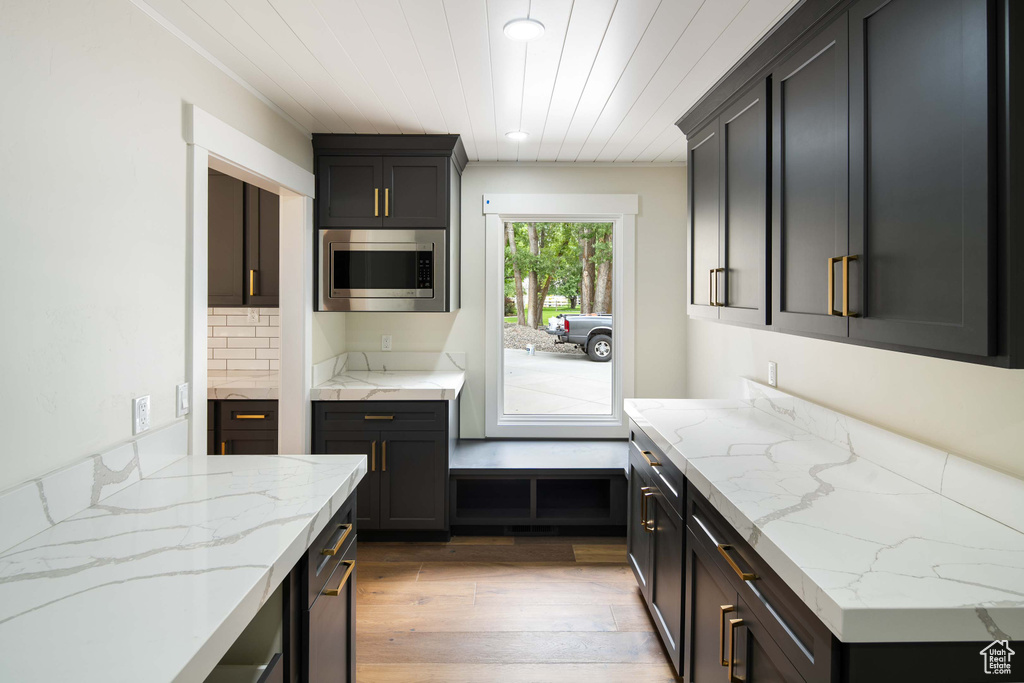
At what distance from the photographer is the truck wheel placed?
4.06 meters

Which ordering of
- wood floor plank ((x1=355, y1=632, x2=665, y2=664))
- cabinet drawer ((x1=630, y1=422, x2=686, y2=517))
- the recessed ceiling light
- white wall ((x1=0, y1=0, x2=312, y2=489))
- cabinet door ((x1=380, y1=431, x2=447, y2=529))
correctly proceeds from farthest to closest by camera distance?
cabinet door ((x1=380, y1=431, x2=447, y2=529)) < wood floor plank ((x1=355, y1=632, x2=665, y2=664)) < cabinet drawer ((x1=630, y1=422, x2=686, y2=517)) < the recessed ceiling light < white wall ((x1=0, y1=0, x2=312, y2=489))

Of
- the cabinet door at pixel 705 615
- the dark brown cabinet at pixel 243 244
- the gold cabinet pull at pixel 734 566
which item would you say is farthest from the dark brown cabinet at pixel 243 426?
the gold cabinet pull at pixel 734 566

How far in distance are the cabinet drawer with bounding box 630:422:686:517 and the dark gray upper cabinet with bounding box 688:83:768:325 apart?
1.99 ft

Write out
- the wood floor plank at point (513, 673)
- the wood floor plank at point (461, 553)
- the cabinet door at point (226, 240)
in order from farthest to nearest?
the cabinet door at point (226, 240) → the wood floor plank at point (461, 553) → the wood floor plank at point (513, 673)

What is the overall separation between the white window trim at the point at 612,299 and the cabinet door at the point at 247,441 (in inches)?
53.1

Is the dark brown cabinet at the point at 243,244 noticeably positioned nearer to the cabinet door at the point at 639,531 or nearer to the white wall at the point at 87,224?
the white wall at the point at 87,224

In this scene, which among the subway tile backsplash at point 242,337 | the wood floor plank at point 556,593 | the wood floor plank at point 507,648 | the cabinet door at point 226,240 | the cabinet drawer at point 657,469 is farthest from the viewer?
the subway tile backsplash at point 242,337

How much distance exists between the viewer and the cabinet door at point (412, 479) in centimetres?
328

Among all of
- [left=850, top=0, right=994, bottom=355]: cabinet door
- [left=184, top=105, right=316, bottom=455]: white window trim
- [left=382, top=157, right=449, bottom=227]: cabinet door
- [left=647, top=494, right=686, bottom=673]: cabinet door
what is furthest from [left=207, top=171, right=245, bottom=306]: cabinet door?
[left=850, top=0, right=994, bottom=355]: cabinet door

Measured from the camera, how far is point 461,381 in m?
3.68

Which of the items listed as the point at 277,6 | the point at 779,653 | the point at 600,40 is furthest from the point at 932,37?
the point at 277,6

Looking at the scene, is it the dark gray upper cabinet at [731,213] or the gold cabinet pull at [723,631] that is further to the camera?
the dark gray upper cabinet at [731,213]

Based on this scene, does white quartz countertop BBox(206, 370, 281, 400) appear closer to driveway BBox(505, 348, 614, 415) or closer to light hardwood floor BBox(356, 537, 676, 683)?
light hardwood floor BBox(356, 537, 676, 683)

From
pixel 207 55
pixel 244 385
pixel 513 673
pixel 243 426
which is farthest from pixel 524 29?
pixel 243 426
